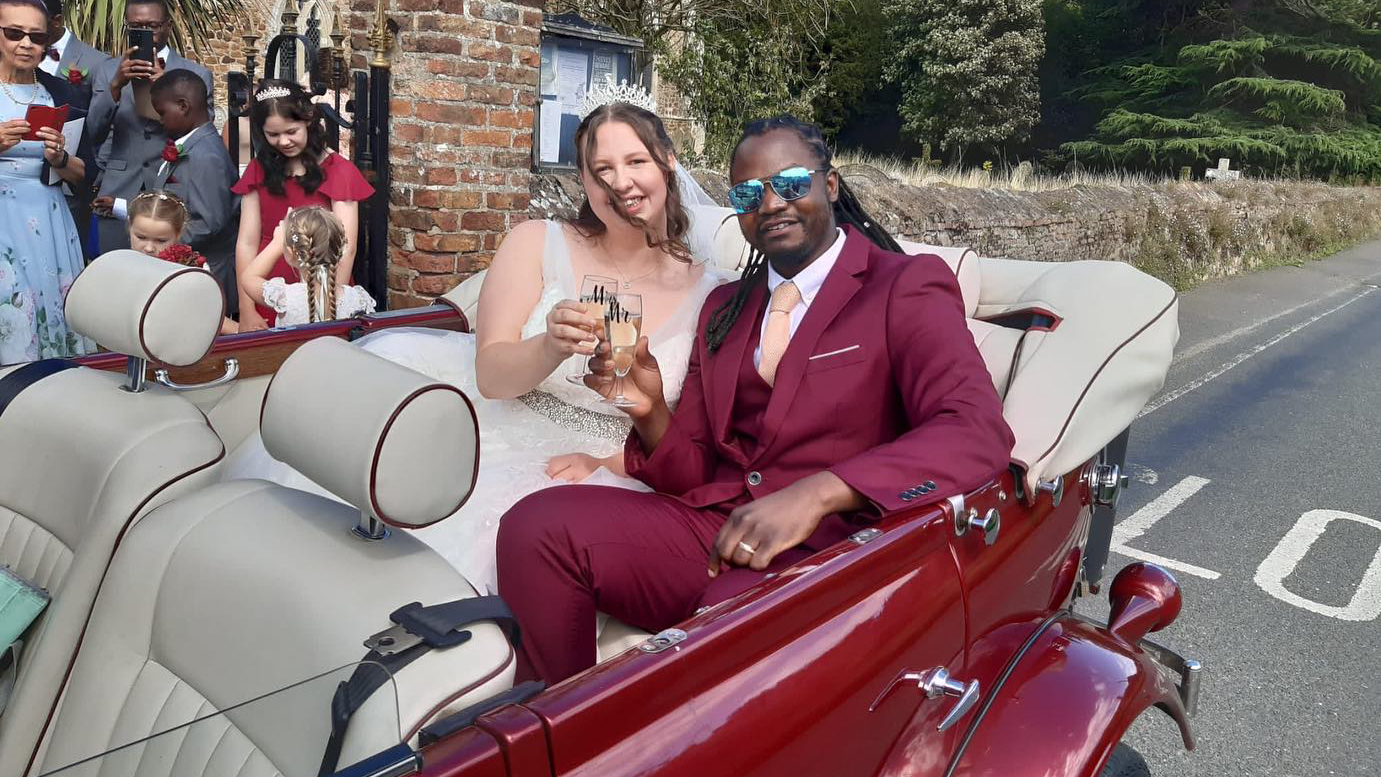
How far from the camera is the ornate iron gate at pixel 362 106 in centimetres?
474

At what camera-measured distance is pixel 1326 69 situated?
27.7m

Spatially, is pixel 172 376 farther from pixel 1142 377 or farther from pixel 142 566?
pixel 1142 377

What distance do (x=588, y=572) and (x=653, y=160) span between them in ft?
4.60

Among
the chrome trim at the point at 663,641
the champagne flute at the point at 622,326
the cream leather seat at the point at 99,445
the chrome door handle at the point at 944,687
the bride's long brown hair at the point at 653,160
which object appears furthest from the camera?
the bride's long brown hair at the point at 653,160

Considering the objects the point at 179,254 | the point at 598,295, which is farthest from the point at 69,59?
the point at 598,295

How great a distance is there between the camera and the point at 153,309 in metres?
2.06

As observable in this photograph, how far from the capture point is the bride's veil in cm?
332

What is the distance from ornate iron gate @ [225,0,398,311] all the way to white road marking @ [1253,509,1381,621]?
13.9 feet

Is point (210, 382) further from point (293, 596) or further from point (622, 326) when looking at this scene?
point (293, 596)

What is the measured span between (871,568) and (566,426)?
152cm

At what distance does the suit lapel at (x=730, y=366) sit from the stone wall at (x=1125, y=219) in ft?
9.28

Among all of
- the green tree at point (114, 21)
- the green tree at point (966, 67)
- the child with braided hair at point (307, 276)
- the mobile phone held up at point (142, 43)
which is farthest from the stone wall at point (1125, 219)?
the green tree at point (966, 67)

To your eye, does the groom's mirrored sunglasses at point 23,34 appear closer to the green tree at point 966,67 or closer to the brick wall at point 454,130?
the brick wall at point 454,130

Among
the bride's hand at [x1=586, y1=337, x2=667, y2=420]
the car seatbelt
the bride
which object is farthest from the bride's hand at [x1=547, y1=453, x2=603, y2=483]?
the car seatbelt
